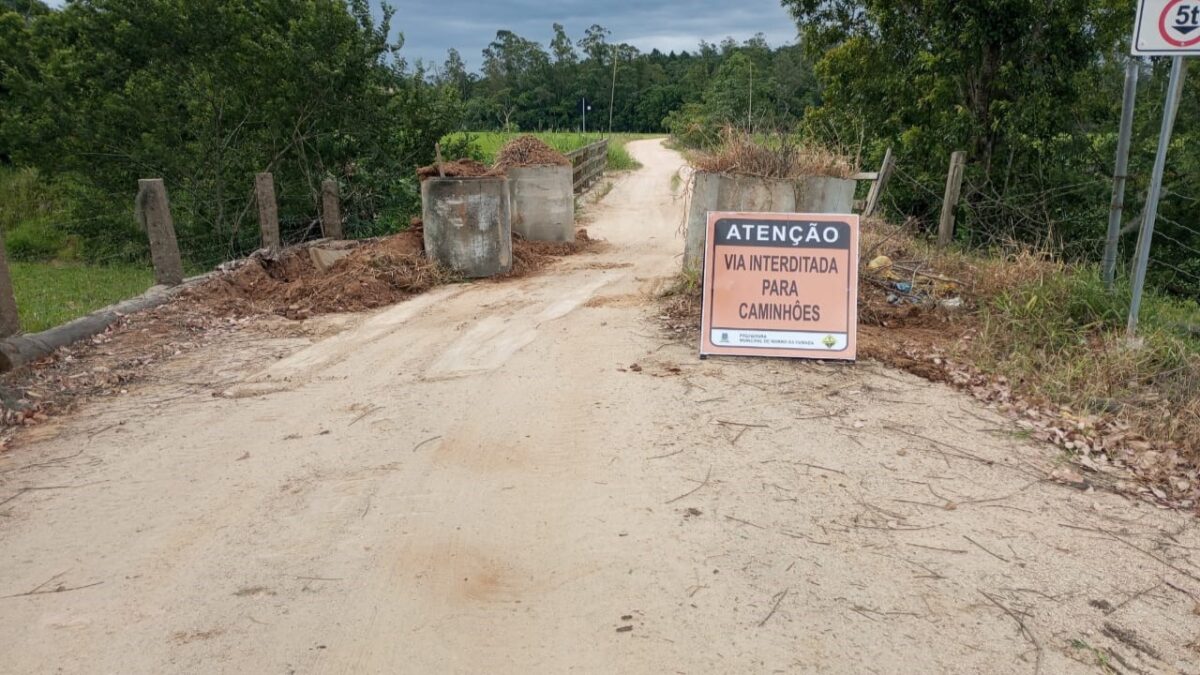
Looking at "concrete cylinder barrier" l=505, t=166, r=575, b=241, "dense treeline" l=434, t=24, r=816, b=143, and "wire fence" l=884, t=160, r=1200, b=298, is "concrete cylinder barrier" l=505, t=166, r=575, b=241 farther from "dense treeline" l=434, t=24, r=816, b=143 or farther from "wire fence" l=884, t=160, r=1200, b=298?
"dense treeline" l=434, t=24, r=816, b=143

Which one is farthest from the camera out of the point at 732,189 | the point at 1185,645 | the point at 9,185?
the point at 9,185

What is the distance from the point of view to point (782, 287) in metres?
5.97

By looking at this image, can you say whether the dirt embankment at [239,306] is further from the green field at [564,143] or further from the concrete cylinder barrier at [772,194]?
the green field at [564,143]

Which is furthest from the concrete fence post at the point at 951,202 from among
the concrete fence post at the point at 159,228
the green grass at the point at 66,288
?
the green grass at the point at 66,288

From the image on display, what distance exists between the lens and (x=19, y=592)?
10.2ft

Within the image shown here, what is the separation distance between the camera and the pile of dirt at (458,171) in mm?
9238

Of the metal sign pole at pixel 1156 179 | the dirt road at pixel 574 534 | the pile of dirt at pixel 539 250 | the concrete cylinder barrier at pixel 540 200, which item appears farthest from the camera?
the concrete cylinder barrier at pixel 540 200

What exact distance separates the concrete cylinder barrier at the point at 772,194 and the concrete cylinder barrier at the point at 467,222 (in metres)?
2.50

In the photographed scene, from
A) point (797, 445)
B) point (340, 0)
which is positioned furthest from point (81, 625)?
point (340, 0)

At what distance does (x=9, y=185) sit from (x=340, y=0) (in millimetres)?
13459

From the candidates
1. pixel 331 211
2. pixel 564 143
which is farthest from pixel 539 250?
pixel 564 143

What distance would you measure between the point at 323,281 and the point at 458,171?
209 cm

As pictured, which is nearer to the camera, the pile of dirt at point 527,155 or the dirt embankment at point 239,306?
the dirt embankment at point 239,306

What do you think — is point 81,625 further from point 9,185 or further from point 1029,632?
point 9,185
